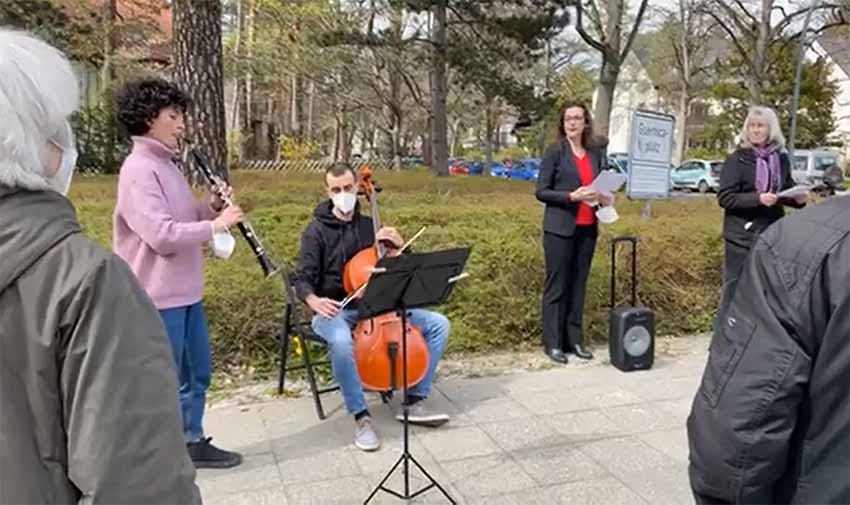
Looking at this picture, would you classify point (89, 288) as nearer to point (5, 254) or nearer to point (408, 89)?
point (5, 254)

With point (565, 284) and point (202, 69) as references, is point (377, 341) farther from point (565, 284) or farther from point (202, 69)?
point (202, 69)

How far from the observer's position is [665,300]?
5676 millimetres

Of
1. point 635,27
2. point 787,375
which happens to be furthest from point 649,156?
point 635,27

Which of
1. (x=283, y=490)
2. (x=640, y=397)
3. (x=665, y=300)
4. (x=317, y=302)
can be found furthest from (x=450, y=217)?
(x=283, y=490)

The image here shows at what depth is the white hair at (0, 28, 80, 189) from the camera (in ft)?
3.72

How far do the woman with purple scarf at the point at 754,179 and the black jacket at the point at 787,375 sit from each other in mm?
3403

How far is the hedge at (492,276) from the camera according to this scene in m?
4.53

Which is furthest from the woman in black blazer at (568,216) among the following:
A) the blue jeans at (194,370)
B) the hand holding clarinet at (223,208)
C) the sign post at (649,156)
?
the sign post at (649,156)

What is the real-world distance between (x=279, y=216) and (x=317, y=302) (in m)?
2.98

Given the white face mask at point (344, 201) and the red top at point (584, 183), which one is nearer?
the white face mask at point (344, 201)

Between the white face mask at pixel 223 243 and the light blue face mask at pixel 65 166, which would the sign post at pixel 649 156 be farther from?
the light blue face mask at pixel 65 166

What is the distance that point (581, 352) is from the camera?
4863mm

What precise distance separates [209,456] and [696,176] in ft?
91.7

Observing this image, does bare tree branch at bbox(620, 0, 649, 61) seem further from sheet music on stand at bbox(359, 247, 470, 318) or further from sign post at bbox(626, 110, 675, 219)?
sheet music on stand at bbox(359, 247, 470, 318)
